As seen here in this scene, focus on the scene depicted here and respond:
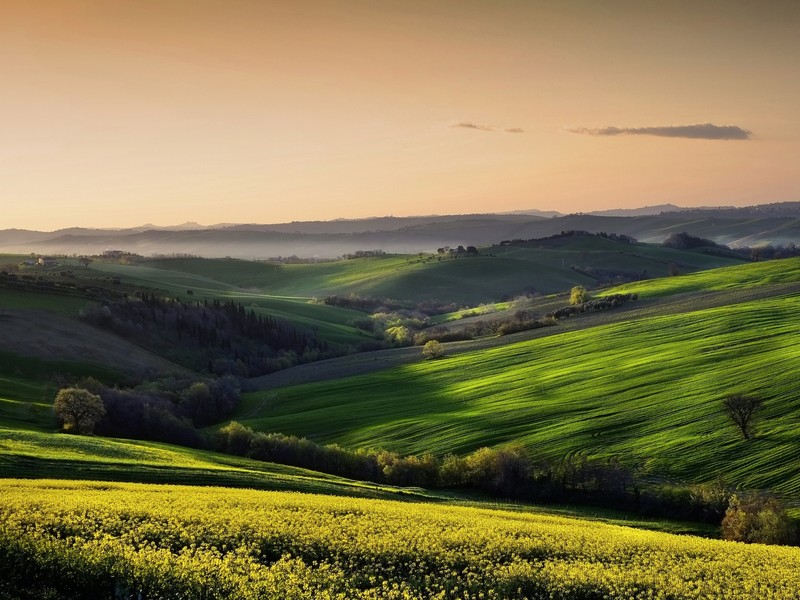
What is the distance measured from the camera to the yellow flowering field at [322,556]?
76.2 feet

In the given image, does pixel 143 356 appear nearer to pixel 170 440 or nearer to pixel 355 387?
pixel 355 387

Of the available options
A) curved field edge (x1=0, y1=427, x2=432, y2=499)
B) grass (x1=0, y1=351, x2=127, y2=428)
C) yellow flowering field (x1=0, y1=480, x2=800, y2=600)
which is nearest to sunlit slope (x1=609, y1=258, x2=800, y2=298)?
grass (x1=0, y1=351, x2=127, y2=428)

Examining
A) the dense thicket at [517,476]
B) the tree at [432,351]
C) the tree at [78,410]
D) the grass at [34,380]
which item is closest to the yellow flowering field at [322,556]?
the dense thicket at [517,476]

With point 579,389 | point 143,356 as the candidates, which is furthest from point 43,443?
point 143,356

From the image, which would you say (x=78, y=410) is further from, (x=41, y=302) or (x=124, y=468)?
(x=41, y=302)

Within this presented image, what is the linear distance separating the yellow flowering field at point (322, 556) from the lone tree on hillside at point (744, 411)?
118ft

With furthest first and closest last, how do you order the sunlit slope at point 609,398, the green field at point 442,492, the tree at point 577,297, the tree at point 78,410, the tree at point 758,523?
the tree at point 577,297
the tree at point 78,410
the sunlit slope at point 609,398
the tree at point 758,523
the green field at point 442,492

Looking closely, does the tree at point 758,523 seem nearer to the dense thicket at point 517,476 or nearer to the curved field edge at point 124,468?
the dense thicket at point 517,476

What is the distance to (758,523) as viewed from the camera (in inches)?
1889

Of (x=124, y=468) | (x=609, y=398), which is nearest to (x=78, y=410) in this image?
(x=124, y=468)

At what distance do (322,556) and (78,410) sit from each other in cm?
5508

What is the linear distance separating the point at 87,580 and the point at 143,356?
126 meters

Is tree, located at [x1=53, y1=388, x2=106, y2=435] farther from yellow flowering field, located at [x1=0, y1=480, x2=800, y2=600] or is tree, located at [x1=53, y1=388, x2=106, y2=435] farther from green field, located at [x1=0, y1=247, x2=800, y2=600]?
yellow flowering field, located at [x1=0, y1=480, x2=800, y2=600]

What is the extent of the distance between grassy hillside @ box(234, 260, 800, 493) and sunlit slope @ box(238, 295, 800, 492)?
0.17 meters
